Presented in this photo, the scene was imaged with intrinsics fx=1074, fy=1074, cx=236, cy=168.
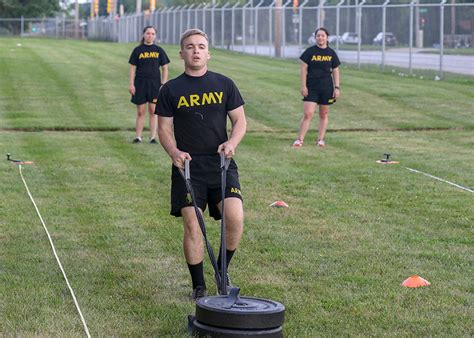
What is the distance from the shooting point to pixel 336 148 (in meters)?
16.9

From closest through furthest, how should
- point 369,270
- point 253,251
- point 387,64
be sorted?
point 369,270 → point 253,251 → point 387,64

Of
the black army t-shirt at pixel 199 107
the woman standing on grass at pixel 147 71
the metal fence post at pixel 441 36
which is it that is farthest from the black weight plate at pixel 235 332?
the metal fence post at pixel 441 36

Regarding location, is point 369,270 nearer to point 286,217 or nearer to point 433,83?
point 286,217

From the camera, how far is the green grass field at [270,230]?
6949 millimetres

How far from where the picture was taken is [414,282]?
25.1ft

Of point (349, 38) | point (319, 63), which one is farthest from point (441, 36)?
point (319, 63)

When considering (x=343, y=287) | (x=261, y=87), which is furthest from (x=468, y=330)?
(x=261, y=87)

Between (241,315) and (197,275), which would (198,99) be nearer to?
(197,275)

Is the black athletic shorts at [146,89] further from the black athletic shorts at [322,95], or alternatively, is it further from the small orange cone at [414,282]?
the small orange cone at [414,282]

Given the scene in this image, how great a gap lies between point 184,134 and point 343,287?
1.58m

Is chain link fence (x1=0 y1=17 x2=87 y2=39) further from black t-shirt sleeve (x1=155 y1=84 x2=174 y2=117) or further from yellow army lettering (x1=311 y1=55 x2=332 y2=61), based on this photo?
black t-shirt sleeve (x1=155 y1=84 x2=174 y2=117)

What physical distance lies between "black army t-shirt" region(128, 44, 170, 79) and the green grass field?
118 centimetres

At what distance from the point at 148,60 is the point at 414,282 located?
9.83m

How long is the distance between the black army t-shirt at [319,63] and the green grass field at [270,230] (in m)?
1.12
